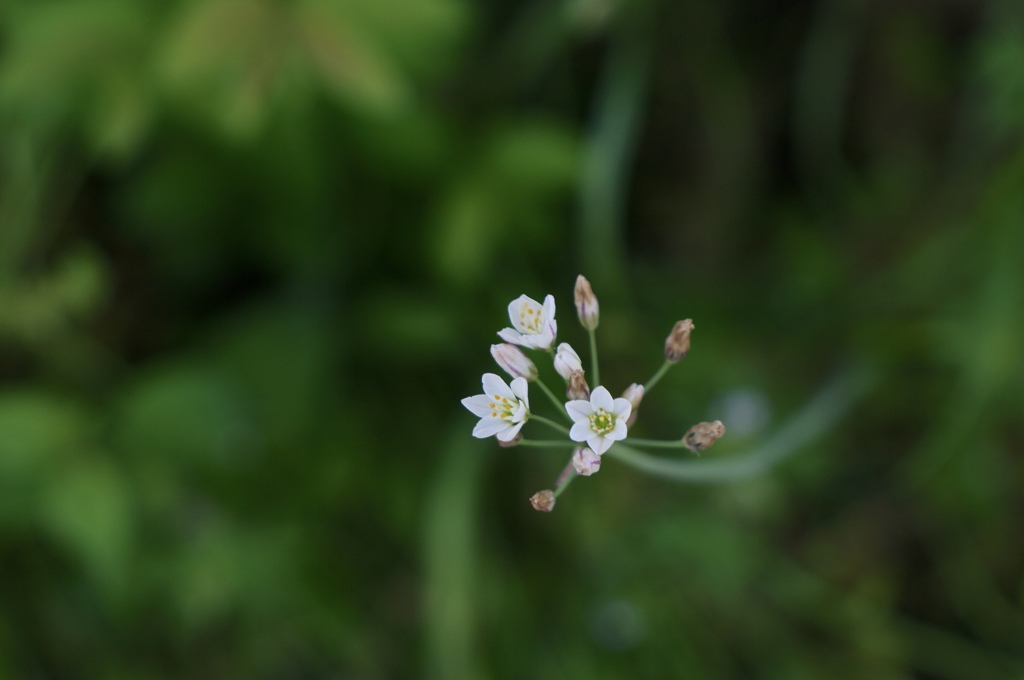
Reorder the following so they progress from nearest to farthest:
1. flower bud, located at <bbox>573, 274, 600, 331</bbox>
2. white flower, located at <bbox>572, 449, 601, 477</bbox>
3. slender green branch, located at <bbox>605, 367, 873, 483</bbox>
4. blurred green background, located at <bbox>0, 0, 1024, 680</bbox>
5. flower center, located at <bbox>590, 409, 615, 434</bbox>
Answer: white flower, located at <bbox>572, 449, 601, 477</bbox> < flower center, located at <bbox>590, 409, 615, 434</bbox> < flower bud, located at <bbox>573, 274, 600, 331</bbox> < slender green branch, located at <bbox>605, 367, 873, 483</bbox> < blurred green background, located at <bbox>0, 0, 1024, 680</bbox>

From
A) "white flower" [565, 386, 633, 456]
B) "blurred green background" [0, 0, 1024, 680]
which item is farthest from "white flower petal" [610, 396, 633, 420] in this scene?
"blurred green background" [0, 0, 1024, 680]

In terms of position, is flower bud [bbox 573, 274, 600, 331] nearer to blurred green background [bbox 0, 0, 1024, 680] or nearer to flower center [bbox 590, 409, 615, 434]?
flower center [bbox 590, 409, 615, 434]

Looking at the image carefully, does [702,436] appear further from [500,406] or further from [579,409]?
[500,406]

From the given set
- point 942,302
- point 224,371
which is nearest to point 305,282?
point 224,371

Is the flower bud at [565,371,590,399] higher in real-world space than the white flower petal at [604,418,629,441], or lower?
higher

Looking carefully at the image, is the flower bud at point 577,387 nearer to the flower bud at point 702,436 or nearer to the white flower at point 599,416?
the white flower at point 599,416

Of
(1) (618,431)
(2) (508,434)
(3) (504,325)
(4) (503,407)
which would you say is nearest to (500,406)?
(4) (503,407)

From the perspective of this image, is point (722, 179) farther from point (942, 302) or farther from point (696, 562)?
point (696, 562)
